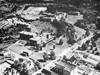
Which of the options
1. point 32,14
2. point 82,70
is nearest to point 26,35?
point 82,70

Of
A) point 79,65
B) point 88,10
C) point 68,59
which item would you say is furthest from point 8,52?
point 88,10

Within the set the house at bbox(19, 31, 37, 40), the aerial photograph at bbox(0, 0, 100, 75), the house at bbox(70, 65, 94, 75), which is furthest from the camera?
the house at bbox(19, 31, 37, 40)

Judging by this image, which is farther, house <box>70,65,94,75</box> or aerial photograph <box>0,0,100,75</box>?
aerial photograph <box>0,0,100,75</box>

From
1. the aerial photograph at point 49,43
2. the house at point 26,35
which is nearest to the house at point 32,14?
the aerial photograph at point 49,43

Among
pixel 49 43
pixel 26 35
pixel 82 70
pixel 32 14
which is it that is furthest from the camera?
pixel 32 14

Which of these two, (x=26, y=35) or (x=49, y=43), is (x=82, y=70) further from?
(x=26, y=35)

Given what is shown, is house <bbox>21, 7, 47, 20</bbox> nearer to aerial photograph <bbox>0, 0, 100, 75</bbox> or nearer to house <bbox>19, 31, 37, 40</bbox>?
aerial photograph <bbox>0, 0, 100, 75</bbox>

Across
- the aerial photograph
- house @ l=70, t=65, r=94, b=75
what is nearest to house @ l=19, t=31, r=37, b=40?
the aerial photograph

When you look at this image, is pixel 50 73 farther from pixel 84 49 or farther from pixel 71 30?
pixel 71 30

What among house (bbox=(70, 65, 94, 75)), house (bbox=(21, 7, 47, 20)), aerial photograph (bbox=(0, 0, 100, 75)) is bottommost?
house (bbox=(70, 65, 94, 75))
